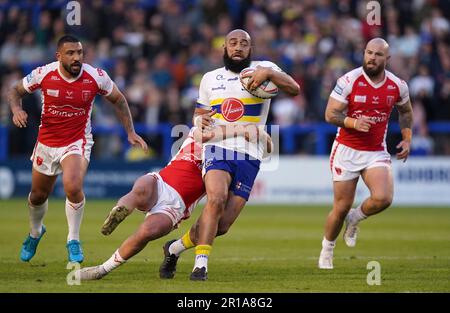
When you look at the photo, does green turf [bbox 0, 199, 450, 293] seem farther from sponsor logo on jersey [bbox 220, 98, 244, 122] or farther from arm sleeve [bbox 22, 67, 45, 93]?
arm sleeve [bbox 22, 67, 45, 93]

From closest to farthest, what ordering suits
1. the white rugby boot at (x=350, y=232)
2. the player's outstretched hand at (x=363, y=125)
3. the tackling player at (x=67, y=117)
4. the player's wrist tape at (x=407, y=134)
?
the player's outstretched hand at (x=363, y=125) → the tackling player at (x=67, y=117) → the player's wrist tape at (x=407, y=134) → the white rugby boot at (x=350, y=232)

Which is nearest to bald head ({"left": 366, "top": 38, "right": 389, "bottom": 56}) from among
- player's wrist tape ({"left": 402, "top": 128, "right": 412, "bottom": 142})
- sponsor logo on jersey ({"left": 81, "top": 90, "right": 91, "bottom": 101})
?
player's wrist tape ({"left": 402, "top": 128, "right": 412, "bottom": 142})

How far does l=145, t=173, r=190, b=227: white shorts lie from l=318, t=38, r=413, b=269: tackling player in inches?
88.8

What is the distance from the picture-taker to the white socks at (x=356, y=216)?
43.3 ft

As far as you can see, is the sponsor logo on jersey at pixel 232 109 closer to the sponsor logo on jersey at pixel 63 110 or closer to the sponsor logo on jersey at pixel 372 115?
the sponsor logo on jersey at pixel 372 115

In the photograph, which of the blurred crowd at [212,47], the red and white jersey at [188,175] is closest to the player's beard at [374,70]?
the red and white jersey at [188,175]

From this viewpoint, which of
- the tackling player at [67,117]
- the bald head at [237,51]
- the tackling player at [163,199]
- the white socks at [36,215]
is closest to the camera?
the tackling player at [163,199]

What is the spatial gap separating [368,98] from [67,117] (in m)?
3.76

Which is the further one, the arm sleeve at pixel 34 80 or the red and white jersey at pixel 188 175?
the arm sleeve at pixel 34 80

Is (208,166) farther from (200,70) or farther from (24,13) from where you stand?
(24,13)

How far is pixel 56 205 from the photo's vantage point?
79.2ft

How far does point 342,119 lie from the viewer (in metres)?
12.5
